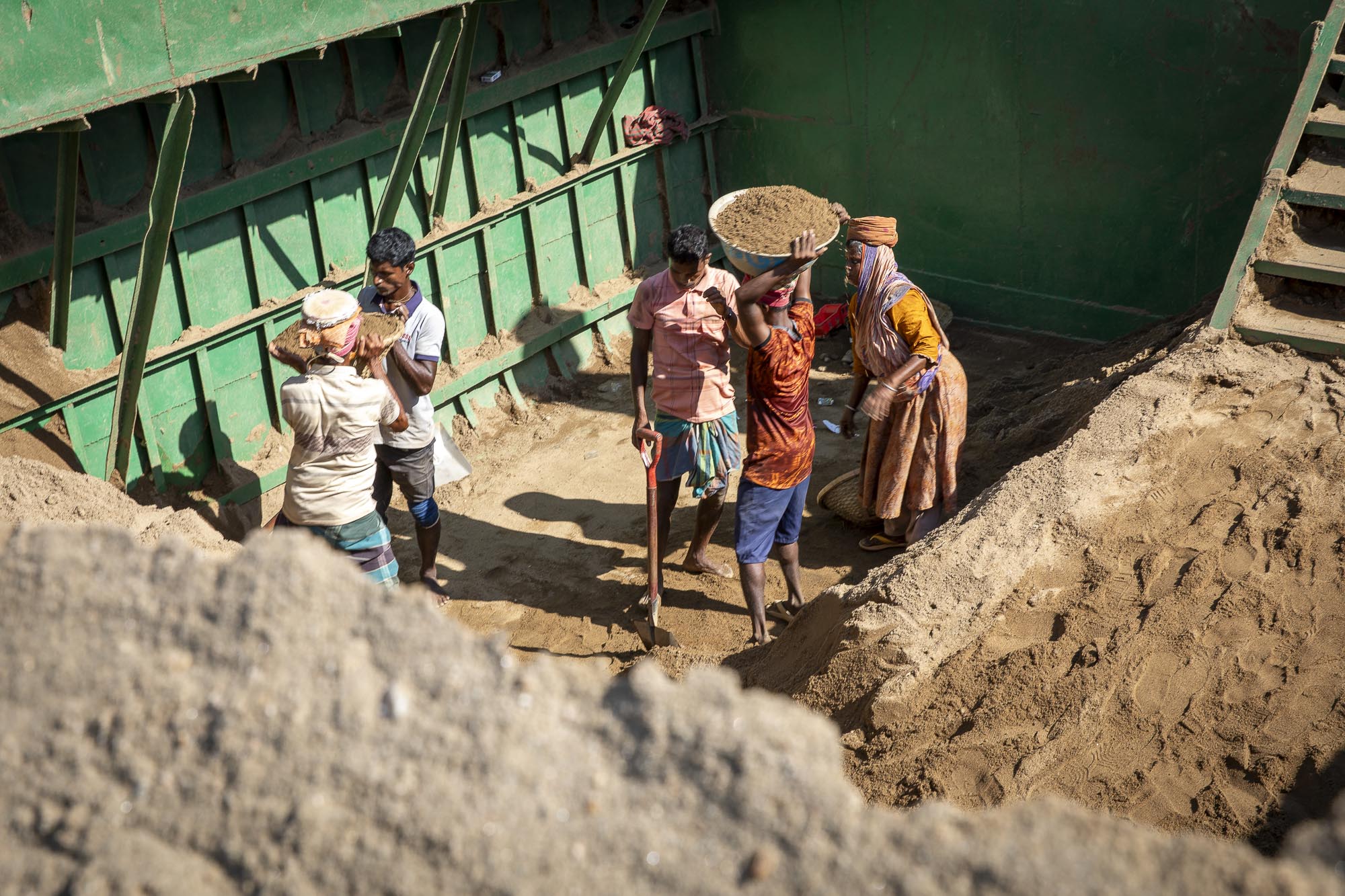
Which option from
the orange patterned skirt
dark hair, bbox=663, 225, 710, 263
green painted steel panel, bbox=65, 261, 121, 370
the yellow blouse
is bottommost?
the orange patterned skirt

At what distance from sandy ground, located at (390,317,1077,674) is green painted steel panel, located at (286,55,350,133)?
2253mm

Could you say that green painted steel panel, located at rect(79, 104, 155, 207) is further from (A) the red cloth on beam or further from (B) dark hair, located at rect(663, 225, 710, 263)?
(A) the red cloth on beam

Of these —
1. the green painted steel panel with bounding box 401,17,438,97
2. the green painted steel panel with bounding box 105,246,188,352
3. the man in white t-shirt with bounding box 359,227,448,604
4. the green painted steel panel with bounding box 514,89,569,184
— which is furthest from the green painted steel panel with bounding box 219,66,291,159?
the green painted steel panel with bounding box 514,89,569,184

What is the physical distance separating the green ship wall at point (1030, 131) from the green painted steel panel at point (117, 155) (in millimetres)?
4957

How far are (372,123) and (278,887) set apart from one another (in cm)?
601

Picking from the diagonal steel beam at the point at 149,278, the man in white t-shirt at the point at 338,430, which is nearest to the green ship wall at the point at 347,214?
the diagonal steel beam at the point at 149,278

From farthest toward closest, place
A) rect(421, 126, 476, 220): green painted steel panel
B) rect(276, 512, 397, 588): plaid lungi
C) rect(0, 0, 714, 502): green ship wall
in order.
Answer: rect(421, 126, 476, 220): green painted steel panel < rect(0, 0, 714, 502): green ship wall < rect(276, 512, 397, 588): plaid lungi

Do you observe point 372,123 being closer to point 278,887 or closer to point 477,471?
point 477,471

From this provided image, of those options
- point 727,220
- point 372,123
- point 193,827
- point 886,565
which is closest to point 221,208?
point 372,123

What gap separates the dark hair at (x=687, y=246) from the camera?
5363 mm

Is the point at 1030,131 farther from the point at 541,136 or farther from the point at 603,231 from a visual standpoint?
the point at 541,136

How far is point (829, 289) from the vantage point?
32.3 ft

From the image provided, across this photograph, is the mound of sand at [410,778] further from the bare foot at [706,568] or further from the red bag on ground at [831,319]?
the red bag on ground at [831,319]

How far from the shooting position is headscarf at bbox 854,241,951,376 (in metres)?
5.64
